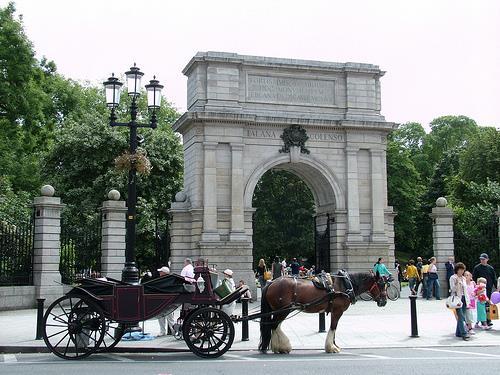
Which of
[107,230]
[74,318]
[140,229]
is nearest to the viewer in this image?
[74,318]

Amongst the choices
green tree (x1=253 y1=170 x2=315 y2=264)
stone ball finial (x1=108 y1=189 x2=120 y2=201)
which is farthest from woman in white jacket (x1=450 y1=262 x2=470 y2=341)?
green tree (x1=253 y1=170 x2=315 y2=264)

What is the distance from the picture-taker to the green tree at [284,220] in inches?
1978

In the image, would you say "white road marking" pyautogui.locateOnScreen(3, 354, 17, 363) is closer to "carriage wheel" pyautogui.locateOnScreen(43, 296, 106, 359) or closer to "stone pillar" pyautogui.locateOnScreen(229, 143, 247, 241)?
"carriage wheel" pyautogui.locateOnScreen(43, 296, 106, 359)

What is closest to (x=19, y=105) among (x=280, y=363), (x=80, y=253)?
(x=80, y=253)

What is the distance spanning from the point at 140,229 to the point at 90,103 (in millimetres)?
18396

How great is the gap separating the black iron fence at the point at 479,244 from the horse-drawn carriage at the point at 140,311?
18.5m

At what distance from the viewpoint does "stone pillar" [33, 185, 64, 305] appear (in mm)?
22156

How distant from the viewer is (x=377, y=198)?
93.6 ft

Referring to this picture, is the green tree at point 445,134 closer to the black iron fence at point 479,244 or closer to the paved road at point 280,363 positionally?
the black iron fence at point 479,244

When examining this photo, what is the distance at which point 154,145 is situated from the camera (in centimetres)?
4034

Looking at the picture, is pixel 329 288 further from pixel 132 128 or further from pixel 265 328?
pixel 132 128

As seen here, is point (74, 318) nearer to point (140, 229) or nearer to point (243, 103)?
point (243, 103)

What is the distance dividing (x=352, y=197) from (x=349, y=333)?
12944 millimetres

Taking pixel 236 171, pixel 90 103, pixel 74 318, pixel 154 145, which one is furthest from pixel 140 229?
pixel 74 318
